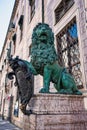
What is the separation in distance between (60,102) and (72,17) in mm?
3057

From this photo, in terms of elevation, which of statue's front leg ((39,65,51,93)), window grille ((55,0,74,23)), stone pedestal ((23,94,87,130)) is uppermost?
window grille ((55,0,74,23))

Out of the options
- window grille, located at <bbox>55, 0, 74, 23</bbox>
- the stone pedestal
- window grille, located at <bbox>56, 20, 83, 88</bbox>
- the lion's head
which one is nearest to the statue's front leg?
the lion's head

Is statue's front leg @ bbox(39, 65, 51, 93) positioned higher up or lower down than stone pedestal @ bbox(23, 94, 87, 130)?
higher up

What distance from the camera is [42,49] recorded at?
3158 millimetres

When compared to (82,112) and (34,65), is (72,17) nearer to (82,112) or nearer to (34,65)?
(34,65)

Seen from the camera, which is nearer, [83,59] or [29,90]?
[29,90]

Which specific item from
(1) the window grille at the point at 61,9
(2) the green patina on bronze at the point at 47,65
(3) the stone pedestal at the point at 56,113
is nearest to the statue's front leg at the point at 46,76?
(2) the green patina on bronze at the point at 47,65

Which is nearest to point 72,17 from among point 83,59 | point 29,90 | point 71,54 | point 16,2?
point 71,54

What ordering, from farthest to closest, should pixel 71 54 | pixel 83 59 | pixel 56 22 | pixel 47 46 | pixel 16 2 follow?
pixel 16 2
pixel 56 22
pixel 71 54
pixel 83 59
pixel 47 46

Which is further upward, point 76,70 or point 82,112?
point 76,70

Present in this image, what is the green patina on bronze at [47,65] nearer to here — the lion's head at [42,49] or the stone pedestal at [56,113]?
the lion's head at [42,49]

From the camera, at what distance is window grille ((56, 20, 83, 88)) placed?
14.4 ft

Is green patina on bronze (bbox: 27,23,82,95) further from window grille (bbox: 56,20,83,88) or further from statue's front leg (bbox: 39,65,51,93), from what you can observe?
window grille (bbox: 56,20,83,88)

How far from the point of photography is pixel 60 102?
8.93 feet
